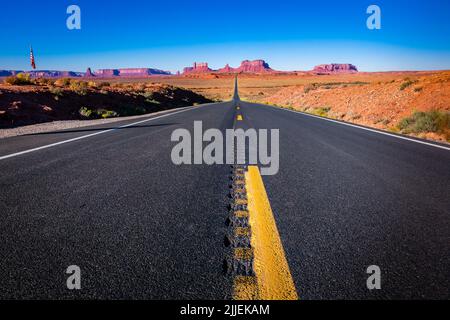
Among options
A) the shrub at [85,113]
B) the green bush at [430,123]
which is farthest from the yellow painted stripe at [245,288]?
the shrub at [85,113]

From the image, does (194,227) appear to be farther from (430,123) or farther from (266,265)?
(430,123)

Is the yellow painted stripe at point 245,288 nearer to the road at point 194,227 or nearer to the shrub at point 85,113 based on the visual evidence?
the road at point 194,227

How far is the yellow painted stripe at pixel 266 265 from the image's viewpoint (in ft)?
4.76

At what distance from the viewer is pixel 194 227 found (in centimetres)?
214

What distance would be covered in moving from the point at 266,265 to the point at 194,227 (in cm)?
70

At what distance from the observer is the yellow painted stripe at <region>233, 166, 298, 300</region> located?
57.1 inches

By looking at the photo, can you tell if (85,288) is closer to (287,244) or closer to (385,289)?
(287,244)

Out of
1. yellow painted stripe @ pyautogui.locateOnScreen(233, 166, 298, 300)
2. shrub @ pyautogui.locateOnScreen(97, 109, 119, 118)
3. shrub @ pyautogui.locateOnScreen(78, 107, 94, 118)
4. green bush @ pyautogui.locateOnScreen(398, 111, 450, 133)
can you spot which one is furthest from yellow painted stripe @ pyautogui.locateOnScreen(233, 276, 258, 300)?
shrub @ pyautogui.locateOnScreen(97, 109, 119, 118)

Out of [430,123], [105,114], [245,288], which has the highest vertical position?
[105,114]

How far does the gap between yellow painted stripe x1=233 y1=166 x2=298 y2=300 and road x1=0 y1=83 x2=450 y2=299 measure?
0.20 ft

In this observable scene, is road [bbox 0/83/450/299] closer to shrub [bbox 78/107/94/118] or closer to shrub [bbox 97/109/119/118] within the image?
shrub [bbox 78/107/94/118]

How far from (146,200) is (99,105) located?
53.7ft

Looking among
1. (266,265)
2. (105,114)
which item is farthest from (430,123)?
(105,114)
